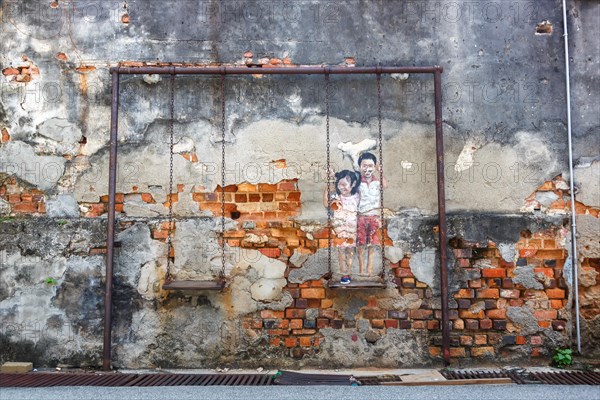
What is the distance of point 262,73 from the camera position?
3.91 m

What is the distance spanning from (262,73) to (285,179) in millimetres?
845

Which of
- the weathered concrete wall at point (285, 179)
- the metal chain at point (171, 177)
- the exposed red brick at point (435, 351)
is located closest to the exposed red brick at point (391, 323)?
the weathered concrete wall at point (285, 179)

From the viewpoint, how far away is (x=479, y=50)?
13.0ft

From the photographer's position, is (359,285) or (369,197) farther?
(369,197)

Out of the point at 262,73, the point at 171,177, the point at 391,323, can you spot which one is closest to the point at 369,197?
the point at 391,323

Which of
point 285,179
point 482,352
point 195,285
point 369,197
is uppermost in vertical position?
point 285,179

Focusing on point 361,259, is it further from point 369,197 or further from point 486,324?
point 486,324

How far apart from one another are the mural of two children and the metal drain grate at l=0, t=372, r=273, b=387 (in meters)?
1.07

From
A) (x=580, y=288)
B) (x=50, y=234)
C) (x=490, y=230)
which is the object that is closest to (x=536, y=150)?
(x=490, y=230)

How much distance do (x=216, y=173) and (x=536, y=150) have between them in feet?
8.22

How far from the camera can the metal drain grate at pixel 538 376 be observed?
3443 millimetres

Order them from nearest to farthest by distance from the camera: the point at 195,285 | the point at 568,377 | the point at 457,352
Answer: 1. the point at 568,377
2. the point at 195,285
3. the point at 457,352

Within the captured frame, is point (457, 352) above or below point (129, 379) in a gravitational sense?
above

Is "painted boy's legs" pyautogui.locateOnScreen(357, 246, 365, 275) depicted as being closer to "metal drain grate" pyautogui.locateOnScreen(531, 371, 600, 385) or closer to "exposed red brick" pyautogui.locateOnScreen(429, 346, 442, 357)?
"exposed red brick" pyautogui.locateOnScreen(429, 346, 442, 357)
